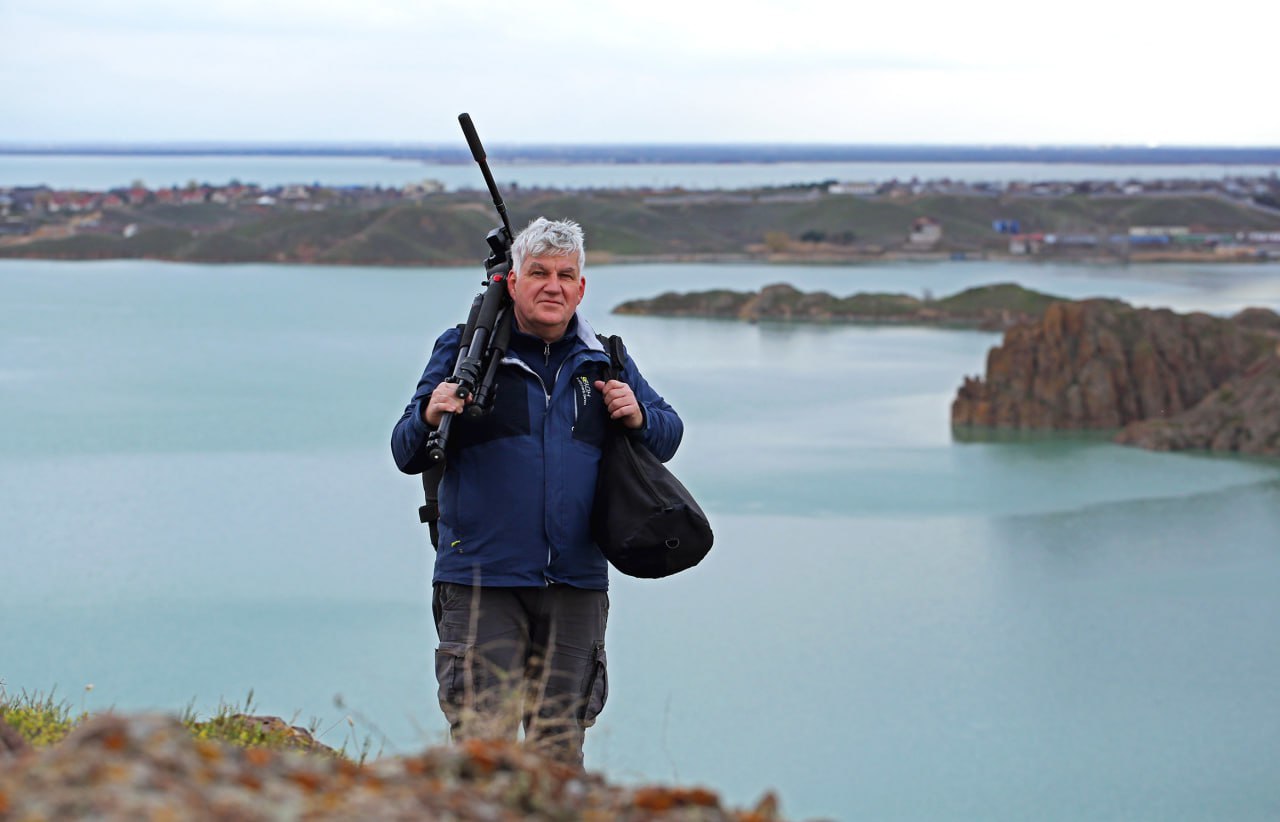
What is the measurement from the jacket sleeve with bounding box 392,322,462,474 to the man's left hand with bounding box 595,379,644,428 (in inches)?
13.7

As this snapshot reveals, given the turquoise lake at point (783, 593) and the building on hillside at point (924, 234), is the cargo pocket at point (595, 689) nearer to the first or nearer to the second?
the turquoise lake at point (783, 593)

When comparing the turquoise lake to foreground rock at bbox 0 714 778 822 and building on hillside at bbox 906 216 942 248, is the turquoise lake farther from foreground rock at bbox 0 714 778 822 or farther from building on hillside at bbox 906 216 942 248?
building on hillside at bbox 906 216 942 248

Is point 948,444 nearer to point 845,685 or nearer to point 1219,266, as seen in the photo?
point 845,685

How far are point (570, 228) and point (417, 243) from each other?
227ft

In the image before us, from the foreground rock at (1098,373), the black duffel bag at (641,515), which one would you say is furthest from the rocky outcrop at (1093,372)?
the black duffel bag at (641,515)

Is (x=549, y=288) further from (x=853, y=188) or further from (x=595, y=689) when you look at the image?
(x=853, y=188)

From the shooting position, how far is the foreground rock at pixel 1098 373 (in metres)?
27.8

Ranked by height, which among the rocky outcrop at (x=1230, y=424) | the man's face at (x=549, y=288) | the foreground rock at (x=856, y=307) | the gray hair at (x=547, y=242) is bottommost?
the man's face at (x=549, y=288)

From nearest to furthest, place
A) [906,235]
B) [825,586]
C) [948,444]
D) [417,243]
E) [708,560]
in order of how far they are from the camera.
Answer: [825,586] → [708,560] → [948,444] → [417,243] → [906,235]

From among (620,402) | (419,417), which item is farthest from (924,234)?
(419,417)

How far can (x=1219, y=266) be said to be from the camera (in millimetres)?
72250

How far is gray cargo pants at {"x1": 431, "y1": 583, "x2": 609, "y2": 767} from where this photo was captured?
3393 mm

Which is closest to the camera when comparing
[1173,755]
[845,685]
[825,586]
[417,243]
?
[1173,755]

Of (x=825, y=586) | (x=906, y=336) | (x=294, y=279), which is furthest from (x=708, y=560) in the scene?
(x=294, y=279)
